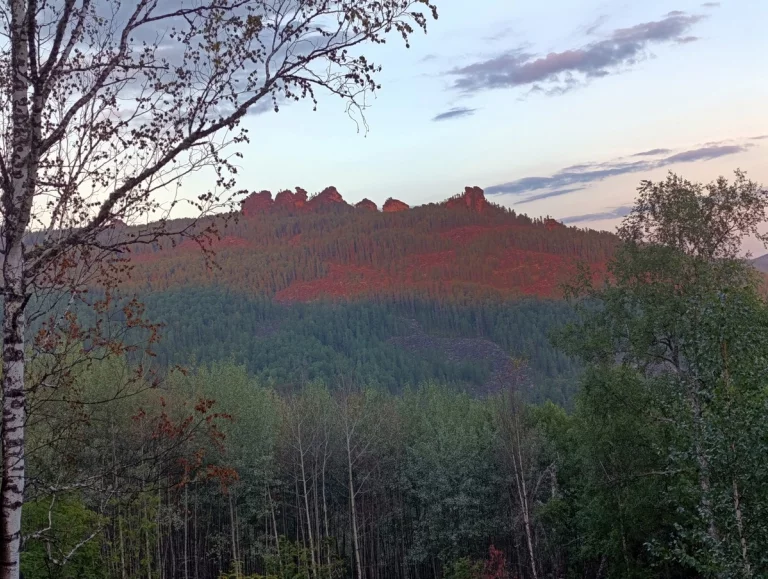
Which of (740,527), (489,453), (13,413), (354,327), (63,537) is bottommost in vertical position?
(354,327)

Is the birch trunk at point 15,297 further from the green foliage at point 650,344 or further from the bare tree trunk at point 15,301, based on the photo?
the green foliage at point 650,344

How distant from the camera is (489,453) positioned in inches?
1352

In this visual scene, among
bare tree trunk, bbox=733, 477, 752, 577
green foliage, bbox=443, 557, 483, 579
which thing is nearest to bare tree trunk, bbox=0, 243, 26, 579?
bare tree trunk, bbox=733, 477, 752, 577

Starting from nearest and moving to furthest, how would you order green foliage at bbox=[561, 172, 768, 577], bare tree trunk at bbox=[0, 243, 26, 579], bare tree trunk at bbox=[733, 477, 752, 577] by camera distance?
bare tree trunk at bbox=[0, 243, 26, 579] → bare tree trunk at bbox=[733, 477, 752, 577] → green foliage at bbox=[561, 172, 768, 577]

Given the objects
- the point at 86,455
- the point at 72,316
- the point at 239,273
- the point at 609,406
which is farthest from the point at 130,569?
the point at 239,273

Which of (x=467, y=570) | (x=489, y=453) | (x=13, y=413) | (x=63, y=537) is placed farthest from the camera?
(x=489, y=453)

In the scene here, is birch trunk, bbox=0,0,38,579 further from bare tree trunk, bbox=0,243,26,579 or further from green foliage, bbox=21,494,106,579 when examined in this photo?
green foliage, bbox=21,494,106,579

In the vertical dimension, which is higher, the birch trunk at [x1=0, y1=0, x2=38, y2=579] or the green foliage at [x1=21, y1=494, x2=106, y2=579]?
the birch trunk at [x1=0, y1=0, x2=38, y2=579]

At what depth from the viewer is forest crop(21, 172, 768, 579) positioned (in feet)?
31.1

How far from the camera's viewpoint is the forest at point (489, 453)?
9492mm

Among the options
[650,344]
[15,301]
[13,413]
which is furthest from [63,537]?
[650,344]

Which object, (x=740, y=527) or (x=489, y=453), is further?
(x=489, y=453)

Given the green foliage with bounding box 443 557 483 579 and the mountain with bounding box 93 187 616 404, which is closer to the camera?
the green foliage with bounding box 443 557 483 579

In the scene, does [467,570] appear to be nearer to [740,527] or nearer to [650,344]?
[650,344]
